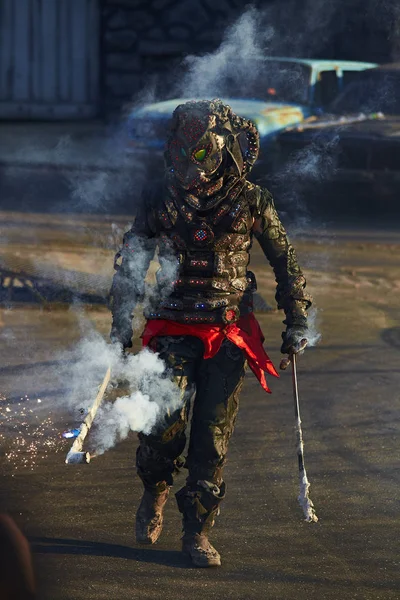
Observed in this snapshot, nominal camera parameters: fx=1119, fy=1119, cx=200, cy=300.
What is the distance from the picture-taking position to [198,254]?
4.68m

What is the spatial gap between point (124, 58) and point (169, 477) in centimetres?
1436

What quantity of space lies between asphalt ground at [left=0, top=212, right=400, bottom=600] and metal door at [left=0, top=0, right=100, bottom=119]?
Result: 9.95m

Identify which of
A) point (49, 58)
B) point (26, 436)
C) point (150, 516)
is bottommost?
point (49, 58)

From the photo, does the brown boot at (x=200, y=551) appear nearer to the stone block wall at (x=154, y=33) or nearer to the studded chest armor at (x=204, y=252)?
the studded chest armor at (x=204, y=252)

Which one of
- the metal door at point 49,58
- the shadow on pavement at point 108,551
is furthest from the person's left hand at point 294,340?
the metal door at point 49,58

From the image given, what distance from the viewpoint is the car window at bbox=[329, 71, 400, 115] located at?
13078 mm

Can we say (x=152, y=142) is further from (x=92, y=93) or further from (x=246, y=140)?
(x=246, y=140)

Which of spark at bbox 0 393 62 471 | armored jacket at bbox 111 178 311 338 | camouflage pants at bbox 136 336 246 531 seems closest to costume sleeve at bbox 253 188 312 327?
armored jacket at bbox 111 178 311 338

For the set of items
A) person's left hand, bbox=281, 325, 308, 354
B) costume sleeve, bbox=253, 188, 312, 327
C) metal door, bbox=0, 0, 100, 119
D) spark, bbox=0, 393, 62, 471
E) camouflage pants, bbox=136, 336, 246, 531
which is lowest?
metal door, bbox=0, 0, 100, 119

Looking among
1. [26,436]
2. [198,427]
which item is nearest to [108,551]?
[198,427]

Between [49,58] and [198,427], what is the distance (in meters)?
15.0

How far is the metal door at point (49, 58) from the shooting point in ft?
60.5

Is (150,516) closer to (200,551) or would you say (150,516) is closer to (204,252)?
(200,551)

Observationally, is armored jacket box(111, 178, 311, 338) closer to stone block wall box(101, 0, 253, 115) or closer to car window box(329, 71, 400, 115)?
car window box(329, 71, 400, 115)
